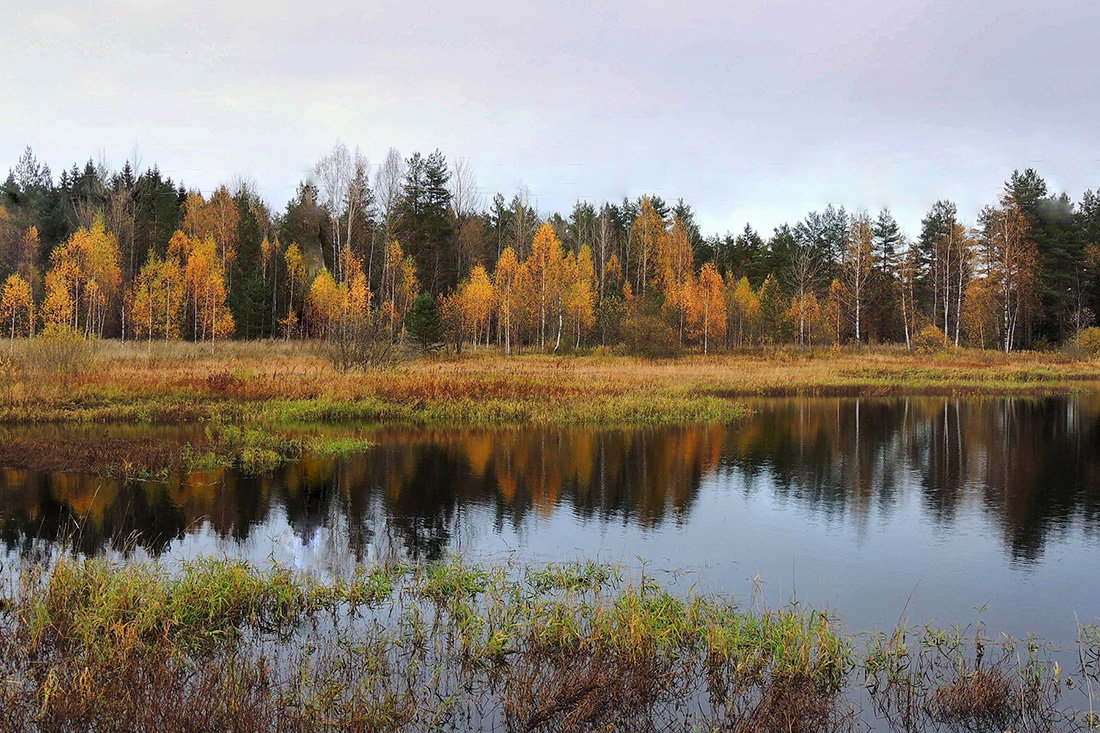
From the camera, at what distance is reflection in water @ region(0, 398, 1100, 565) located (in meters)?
11.6

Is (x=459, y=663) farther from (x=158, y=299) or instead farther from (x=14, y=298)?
(x=158, y=299)

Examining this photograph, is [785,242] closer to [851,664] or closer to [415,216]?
[415,216]

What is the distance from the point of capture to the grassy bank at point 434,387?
22703 mm

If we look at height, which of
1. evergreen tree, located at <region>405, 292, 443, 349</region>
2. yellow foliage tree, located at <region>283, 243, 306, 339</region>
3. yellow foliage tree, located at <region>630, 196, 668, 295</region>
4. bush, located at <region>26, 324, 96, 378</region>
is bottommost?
bush, located at <region>26, 324, 96, 378</region>

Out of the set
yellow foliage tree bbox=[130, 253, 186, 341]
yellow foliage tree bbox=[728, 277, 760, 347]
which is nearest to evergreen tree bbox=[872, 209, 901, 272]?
yellow foliage tree bbox=[728, 277, 760, 347]

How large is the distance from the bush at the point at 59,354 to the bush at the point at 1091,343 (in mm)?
55515

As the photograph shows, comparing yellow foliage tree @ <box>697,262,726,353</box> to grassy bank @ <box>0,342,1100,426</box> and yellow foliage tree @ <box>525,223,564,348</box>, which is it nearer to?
yellow foliage tree @ <box>525,223,564,348</box>

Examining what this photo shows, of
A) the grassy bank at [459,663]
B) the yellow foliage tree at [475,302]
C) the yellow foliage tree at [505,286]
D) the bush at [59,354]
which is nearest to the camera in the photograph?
the grassy bank at [459,663]

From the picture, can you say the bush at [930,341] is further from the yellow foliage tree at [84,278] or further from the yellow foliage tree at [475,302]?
the yellow foliage tree at [84,278]

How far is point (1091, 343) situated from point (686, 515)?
49107mm

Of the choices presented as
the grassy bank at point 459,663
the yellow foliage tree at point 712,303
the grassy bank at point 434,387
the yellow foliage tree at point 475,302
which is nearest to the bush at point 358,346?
the grassy bank at point 434,387

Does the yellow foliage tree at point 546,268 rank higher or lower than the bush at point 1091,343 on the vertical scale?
higher

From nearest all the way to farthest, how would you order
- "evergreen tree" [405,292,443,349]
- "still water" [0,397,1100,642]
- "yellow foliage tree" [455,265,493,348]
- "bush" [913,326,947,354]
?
"still water" [0,397,1100,642]
"evergreen tree" [405,292,443,349]
"bush" [913,326,947,354]
"yellow foliage tree" [455,265,493,348]

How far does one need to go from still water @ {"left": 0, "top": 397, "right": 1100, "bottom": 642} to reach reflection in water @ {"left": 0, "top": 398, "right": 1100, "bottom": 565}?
0.21ft
